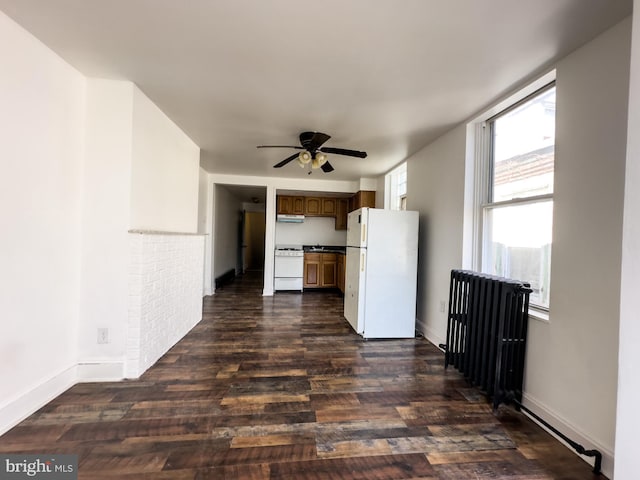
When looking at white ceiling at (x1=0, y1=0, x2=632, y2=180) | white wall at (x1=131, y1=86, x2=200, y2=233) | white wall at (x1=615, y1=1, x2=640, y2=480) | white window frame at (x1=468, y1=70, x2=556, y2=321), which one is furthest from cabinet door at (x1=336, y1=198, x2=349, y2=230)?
white wall at (x1=615, y1=1, x2=640, y2=480)

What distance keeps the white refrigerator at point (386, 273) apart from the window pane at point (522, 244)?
893 millimetres

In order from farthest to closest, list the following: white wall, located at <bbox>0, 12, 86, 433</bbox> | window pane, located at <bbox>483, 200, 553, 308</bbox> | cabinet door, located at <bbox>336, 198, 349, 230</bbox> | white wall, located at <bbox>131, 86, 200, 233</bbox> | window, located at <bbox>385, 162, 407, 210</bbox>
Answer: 1. cabinet door, located at <bbox>336, 198, 349, 230</bbox>
2. window, located at <bbox>385, 162, 407, 210</bbox>
3. white wall, located at <bbox>131, 86, 200, 233</bbox>
4. window pane, located at <bbox>483, 200, 553, 308</bbox>
5. white wall, located at <bbox>0, 12, 86, 433</bbox>

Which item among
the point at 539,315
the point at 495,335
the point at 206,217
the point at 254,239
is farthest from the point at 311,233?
the point at 539,315

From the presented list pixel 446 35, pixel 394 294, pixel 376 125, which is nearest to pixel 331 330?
pixel 394 294

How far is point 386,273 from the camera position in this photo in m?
3.32

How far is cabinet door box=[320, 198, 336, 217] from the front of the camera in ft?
20.6

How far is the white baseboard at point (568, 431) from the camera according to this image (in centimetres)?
143

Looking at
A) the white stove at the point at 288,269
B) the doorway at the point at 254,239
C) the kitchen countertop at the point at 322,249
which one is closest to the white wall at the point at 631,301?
the kitchen countertop at the point at 322,249

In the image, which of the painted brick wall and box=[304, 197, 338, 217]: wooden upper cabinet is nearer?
the painted brick wall

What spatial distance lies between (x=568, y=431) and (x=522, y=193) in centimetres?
158

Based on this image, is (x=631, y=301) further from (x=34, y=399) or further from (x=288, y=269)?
(x=288, y=269)

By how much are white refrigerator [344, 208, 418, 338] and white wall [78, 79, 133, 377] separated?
2322mm

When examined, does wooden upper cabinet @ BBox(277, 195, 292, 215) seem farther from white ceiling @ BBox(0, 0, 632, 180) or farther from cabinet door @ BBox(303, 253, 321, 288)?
white ceiling @ BBox(0, 0, 632, 180)

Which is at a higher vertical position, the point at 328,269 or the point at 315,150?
the point at 315,150
